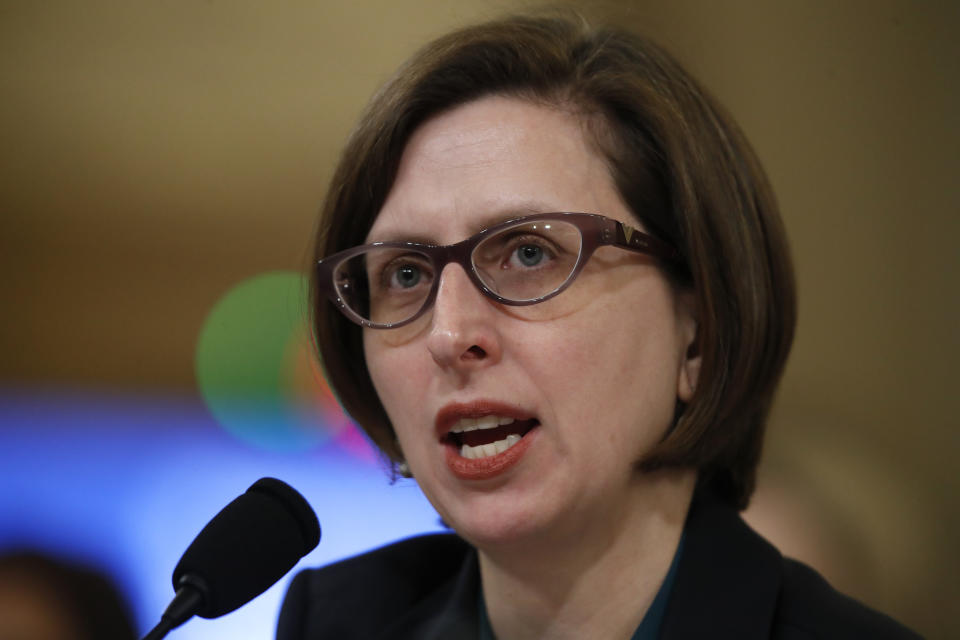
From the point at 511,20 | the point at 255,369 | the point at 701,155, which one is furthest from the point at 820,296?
the point at 255,369

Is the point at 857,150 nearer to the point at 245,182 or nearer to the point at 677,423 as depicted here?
the point at 677,423

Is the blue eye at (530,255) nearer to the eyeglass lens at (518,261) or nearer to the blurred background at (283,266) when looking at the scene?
the eyeglass lens at (518,261)

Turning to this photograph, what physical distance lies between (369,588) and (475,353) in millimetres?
689

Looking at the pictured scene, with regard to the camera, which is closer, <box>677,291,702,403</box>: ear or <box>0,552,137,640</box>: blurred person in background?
<box>677,291,702,403</box>: ear

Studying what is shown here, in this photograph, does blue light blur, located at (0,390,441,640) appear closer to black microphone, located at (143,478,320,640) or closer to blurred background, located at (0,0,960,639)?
blurred background, located at (0,0,960,639)

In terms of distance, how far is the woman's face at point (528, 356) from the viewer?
3.40ft

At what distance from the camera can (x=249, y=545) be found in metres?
0.91

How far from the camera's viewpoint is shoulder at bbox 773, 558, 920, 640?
1084 millimetres

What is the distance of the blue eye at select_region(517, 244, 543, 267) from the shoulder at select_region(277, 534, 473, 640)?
619 mm

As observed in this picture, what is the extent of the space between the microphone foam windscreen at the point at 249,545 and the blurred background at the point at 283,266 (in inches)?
35.7

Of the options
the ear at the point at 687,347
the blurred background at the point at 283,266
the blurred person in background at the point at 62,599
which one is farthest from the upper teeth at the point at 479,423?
the blurred person in background at the point at 62,599

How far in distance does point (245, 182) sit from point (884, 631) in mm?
1771

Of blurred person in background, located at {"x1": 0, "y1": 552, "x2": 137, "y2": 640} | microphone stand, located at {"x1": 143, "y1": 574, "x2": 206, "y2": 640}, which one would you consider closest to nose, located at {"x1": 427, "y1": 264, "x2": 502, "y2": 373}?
microphone stand, located at {"x1": 143, "y1": 574, "x2": 206, "y2": 640}

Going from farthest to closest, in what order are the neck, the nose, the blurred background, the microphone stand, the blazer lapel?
the blurred background
the blazer lapel
the neck
the nose
the microphone stand
